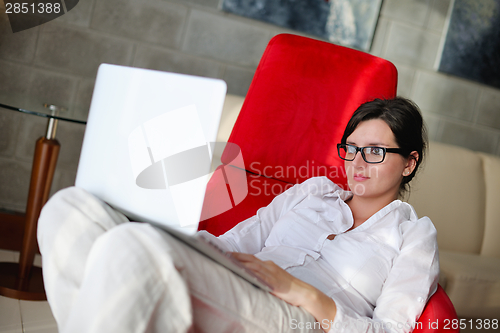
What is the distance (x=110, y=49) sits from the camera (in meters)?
1.92

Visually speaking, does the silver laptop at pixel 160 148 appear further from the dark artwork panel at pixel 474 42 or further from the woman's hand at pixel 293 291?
the dark artwork panel at pixel 474 42

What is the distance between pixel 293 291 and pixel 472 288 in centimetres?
108

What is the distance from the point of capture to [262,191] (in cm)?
134


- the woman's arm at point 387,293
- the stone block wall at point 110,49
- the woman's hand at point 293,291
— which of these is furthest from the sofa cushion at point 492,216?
the woman's hand at point 293,291

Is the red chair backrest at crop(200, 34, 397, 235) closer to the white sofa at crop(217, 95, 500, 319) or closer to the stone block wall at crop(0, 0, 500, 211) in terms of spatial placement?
the white sofa at crop(217, 95, 500, 319)

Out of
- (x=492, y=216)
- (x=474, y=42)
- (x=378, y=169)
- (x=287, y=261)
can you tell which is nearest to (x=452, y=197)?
(x=492, y=216)

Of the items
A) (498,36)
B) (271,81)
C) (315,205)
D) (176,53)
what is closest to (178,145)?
(315,205)

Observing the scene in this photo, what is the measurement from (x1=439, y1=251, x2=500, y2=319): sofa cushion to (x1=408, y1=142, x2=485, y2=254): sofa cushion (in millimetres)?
284

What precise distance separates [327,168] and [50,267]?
0.89 meters

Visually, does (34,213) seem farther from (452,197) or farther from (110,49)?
(452,197)

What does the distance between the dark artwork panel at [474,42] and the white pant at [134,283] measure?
196 cm

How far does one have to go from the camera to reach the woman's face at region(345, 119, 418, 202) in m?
1.06

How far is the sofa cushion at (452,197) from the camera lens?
1.86 metres

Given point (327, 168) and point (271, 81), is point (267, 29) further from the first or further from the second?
point (327, 168)
